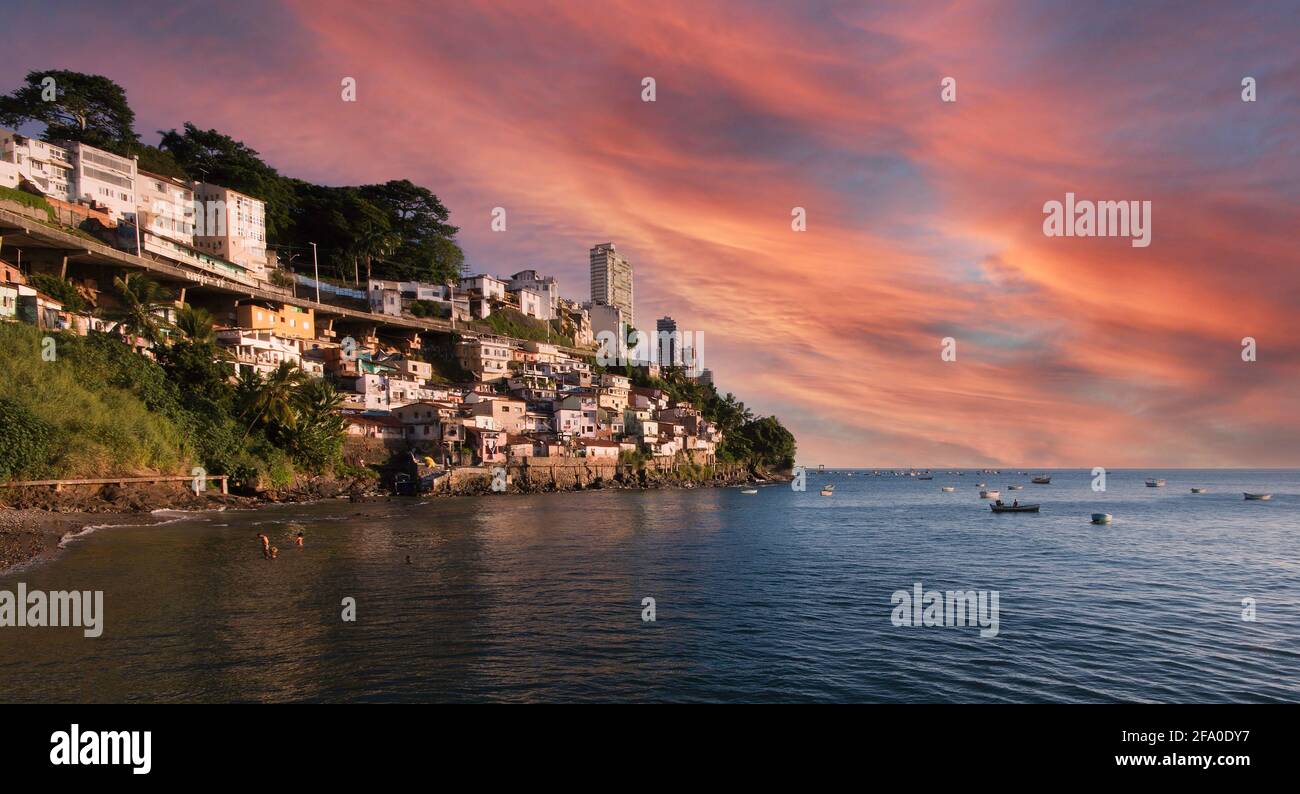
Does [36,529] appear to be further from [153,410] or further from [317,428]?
[317,428]

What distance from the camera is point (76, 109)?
294ft

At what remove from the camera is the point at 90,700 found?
50.2 feet

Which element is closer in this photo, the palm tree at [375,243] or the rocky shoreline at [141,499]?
the rocky shoreline at [141,499]

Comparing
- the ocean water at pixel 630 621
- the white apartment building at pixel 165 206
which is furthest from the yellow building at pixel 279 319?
the ocean water at pixel 630 621

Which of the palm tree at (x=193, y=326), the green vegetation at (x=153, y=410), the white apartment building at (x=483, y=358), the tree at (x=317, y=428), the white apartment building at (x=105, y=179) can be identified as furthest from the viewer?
the white apartment building at (x=483, y=358)

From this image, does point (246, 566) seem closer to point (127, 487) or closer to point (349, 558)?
point (349, 558)

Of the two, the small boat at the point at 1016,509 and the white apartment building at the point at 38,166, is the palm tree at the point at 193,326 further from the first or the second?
A: the small boat at the point at 1016,509

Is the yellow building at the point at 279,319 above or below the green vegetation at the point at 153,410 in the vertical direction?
above

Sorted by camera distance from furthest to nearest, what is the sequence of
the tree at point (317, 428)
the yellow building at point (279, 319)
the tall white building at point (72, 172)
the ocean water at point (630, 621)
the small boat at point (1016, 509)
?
1. the yellow building at point (279, 319)
2. the small boat at point (1016, 509)
3. the tall white building at point (72, 172)
4. the tree at point (317, 428)
5. the ocean water at point (630, 621)

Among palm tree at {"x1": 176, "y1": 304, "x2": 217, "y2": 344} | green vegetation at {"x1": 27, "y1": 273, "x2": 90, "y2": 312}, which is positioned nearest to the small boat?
palm tree at {"x1": 176, "y1": 304, "x2": 217, "y2": 344}

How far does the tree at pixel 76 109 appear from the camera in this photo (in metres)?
85.9

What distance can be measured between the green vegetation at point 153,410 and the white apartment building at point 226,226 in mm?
19630

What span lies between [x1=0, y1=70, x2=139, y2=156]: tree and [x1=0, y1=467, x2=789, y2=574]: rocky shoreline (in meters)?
61.0
